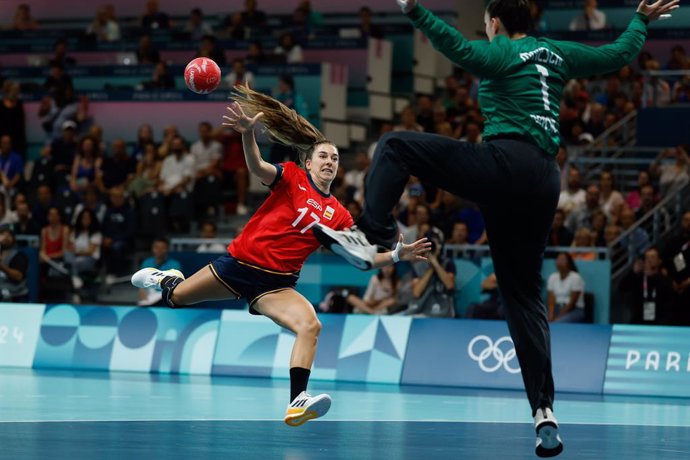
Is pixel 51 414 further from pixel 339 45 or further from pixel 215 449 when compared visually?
pixel 339 45

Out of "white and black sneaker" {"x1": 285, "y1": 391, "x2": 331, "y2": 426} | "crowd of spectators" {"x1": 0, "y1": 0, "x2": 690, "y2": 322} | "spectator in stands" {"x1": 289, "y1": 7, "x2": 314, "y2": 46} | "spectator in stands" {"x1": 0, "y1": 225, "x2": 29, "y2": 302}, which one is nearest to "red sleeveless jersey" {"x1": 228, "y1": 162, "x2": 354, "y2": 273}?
"white and black sneaker" {"x1": 285, "y1": 391, "x2": 331, "y2": 426}

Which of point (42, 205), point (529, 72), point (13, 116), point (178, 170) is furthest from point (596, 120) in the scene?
point (529, 72)

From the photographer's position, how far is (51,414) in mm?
11648

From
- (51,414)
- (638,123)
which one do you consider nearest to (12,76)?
(638,123)

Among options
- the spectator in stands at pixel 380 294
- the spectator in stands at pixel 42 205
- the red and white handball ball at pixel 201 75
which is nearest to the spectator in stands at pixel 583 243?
the spectator in stands at pixel 380 294

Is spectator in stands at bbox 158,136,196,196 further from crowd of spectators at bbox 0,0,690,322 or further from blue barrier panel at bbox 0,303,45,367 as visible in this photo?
blue barrier panel at bbox 0,303,45,367

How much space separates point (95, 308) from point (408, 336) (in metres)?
4.66

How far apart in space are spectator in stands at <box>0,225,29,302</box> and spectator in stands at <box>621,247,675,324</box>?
9.88m

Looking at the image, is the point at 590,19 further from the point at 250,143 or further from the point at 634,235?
the point at 250,143

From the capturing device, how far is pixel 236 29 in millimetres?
27766

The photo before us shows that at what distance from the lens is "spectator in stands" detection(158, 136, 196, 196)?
75.7 ft

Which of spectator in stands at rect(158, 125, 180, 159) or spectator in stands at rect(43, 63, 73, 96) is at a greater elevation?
spectator in stands at rect(43, 63, 73, 96)

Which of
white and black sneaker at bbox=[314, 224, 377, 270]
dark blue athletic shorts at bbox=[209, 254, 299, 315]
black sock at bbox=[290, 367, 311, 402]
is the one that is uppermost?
white and black sneaker at bbox=[314, 224, 377, 270]

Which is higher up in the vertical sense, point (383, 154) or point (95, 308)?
point (383, 154)
